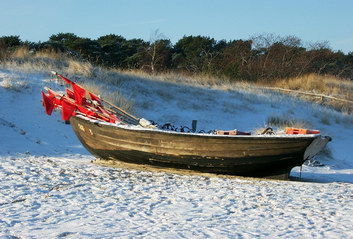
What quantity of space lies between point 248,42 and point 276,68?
27.7ft

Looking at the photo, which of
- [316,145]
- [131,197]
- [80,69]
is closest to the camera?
[131,197]

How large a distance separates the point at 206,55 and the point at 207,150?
33.3 m

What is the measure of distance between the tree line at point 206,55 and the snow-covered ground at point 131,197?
21556mm

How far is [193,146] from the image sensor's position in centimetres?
822

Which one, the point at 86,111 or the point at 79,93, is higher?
the point at 79,93

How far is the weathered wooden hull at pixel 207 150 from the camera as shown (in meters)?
7.76

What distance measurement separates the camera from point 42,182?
7004 millimetres

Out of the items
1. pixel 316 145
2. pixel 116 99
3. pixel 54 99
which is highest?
pixel 54 99

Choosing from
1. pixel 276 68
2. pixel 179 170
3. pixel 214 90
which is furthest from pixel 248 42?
pixel 179 170

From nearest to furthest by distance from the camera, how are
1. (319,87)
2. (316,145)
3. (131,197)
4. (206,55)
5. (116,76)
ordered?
(131,197)
(316,145)
(116,76)
(319,87)
(206,55)

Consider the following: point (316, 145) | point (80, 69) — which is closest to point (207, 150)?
point (316, 145)

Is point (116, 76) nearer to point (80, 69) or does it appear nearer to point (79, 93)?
point (80, 69)

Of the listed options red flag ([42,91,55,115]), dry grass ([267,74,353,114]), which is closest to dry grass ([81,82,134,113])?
red flag ([42,91,55,115])

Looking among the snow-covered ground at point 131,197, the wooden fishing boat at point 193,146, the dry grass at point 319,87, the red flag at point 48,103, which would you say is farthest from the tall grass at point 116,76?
the wooden fishing boat at point 193,146
